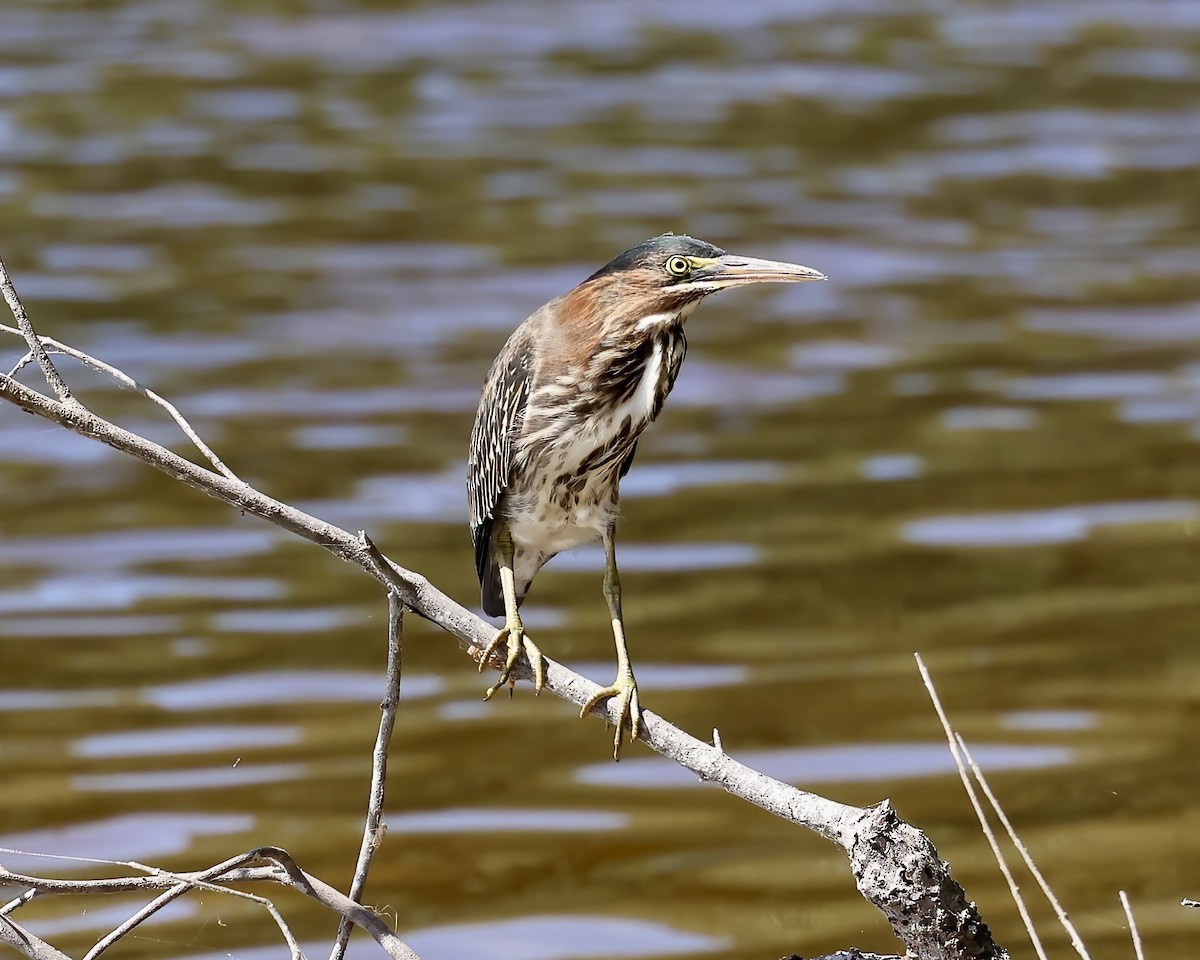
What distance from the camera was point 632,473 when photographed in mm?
8391

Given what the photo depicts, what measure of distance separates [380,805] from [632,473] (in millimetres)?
5009

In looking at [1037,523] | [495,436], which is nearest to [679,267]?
[495,436]

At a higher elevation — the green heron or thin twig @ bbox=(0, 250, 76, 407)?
thin twig @ bbox=(0, 250, 76, 407)

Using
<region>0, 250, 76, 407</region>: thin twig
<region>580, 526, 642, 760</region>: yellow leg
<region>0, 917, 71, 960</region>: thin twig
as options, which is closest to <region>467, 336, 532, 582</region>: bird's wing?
<region>580, 526, 642, 760</region>: yellow leg

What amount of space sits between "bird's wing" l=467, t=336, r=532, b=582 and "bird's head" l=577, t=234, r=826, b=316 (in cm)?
32

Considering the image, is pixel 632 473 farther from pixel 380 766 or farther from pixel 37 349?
pixel 37 349

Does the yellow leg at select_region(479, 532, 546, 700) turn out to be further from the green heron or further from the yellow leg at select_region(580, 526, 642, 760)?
the yellow leg at select_region(580, 526, 642, 760)

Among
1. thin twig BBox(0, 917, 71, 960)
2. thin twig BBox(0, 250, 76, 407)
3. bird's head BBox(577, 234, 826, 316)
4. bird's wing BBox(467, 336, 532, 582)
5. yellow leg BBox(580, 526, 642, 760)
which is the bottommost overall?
thin twig BBox(0, 917, 71, 960)

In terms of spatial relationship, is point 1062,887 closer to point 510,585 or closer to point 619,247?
point 510,585

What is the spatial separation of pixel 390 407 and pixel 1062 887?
4.93 m

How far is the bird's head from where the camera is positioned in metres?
3.90

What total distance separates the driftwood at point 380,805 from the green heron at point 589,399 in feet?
1.23

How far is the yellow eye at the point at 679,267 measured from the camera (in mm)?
3938

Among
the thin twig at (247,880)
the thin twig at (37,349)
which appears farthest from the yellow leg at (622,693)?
the thin twig at (37,349)
